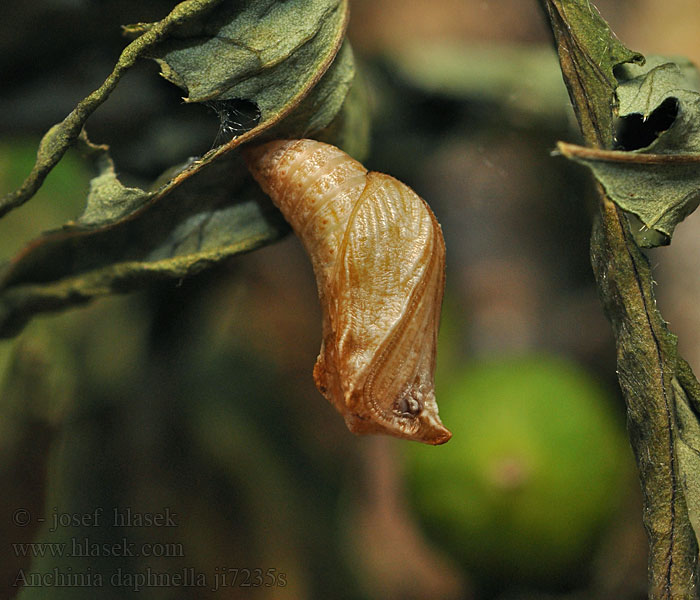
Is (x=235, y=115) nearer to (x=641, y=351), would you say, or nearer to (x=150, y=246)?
(x=150, y=246)

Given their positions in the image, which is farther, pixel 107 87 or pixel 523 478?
pixel 523 478

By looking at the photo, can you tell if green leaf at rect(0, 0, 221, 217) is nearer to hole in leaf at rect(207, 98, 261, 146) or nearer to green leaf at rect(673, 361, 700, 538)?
hole in leaf at rect(207, 98, 261, 146)

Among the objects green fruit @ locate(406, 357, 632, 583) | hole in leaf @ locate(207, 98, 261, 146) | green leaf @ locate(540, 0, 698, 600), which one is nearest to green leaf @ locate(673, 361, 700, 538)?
green leaf @ locate(540, 0, 698, 600)

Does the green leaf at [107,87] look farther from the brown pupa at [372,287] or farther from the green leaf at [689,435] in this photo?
the green leaf at [689,435]

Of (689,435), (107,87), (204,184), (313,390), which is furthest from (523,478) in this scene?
(107,87)

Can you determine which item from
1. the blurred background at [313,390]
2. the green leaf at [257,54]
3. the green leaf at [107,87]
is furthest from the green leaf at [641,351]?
the green leaf at [107,87]

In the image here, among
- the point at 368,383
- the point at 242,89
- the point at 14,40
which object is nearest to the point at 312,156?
the point at 242,89

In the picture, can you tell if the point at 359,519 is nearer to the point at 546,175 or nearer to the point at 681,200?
the point at 546,175
